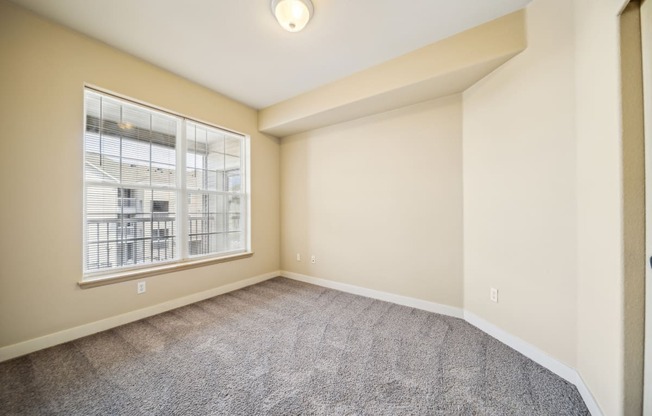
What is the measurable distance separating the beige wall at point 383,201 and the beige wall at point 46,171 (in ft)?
7.19

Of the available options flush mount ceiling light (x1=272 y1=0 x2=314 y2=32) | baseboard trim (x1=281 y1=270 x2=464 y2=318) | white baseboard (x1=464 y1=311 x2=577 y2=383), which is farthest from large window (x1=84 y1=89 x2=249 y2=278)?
white baseboard (x1=464 y1=311 x2=577 y2=383)

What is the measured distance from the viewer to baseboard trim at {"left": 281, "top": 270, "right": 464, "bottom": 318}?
101 inches

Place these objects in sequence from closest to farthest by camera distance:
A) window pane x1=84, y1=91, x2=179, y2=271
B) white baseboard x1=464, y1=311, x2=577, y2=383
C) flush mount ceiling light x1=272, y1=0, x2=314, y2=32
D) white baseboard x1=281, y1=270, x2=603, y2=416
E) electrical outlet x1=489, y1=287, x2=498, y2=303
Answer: white baseboard x1=281, y1=270, x2=603, y2=416 < white baseboard x1=464, y1=311, x2=577, y2=383 < flush mount ceiling light x1=272, y1=0, x2=314, y2=32 < electrical outlet x1=489, y1=287, x2=498, y2=303 < window pane x1=84, y1=91, x2=179, y2=271

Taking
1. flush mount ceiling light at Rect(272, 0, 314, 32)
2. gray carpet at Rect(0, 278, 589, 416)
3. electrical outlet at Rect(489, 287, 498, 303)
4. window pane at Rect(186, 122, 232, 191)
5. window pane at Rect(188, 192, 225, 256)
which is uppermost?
flush mount ceiling light at Rect(272, 0, 314, 32)

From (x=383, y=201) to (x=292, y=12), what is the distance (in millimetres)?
2169

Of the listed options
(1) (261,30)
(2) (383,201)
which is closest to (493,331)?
(2) (383,201)

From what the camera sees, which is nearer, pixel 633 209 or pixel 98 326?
pixel 633 209

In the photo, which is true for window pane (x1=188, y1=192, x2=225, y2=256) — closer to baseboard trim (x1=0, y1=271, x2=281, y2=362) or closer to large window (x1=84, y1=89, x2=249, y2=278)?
large window (x1=84, y1=89, x2=249, y2=278)

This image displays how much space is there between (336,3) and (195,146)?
2.41 metres

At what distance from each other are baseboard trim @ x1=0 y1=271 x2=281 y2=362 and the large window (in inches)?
18.7

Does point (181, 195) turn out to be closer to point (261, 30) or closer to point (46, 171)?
point (46, 171)

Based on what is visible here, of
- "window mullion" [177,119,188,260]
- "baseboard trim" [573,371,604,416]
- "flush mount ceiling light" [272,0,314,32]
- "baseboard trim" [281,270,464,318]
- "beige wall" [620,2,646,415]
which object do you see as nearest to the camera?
"beige wall" [620,2,646,415]

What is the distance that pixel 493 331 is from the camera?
211cm

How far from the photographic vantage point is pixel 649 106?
1072mm
